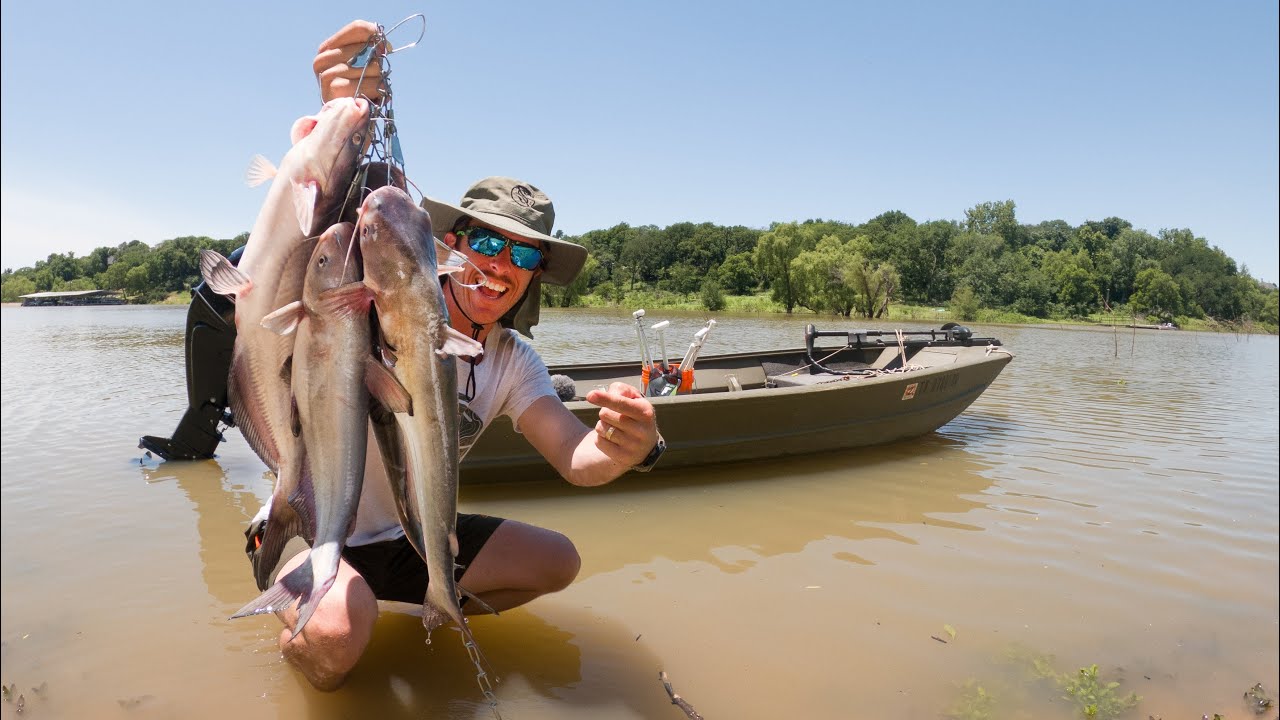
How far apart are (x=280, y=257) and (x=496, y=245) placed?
98 centimetres

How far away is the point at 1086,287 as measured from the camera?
67375 mm

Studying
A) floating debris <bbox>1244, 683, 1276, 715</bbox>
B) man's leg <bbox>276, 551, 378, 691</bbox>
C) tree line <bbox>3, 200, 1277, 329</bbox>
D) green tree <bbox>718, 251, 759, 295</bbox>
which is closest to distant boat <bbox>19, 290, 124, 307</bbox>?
tree line <bbox>3, 200, 1277, 329</bbox>

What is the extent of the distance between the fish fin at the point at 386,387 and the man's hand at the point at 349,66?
0.81 meters

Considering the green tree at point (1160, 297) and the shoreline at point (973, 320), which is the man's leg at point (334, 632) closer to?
the shoreline at point (973, 320)

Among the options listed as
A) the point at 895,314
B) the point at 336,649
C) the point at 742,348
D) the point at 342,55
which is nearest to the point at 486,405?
the point at 336,649

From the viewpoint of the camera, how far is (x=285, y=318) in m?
1.73

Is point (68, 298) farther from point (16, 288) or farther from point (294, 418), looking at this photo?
point (294, 418)

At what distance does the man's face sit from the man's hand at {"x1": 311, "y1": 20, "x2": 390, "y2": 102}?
2.31 feet

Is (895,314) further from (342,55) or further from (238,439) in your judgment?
(342,55)

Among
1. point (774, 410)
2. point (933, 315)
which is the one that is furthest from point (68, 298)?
point (774, 410)

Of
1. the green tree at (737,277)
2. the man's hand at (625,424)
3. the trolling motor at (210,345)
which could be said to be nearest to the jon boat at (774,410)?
the man's hand at (625,424)

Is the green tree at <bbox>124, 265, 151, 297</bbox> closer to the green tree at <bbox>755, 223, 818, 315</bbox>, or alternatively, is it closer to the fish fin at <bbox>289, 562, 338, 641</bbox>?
the fish fin at <bbox>289, 562, 338, 641</bbox>

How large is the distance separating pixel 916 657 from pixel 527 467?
12.8 ft

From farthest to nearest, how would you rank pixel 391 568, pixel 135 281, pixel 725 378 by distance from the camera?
pixel 135 281
pixel 725 378
pixel 391 568
